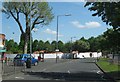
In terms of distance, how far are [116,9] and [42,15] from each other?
47.2 m

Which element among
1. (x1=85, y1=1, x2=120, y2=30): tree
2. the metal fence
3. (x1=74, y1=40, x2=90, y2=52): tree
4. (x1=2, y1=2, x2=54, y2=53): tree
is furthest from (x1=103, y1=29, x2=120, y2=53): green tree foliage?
(x1=74, y1=40, x2=90, y2=52): tree

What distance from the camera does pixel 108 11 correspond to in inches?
942

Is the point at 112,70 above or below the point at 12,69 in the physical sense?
below

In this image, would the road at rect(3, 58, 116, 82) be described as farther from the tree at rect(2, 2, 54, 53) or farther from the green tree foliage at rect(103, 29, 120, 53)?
the tree at rect(2, 2, 54, 53)

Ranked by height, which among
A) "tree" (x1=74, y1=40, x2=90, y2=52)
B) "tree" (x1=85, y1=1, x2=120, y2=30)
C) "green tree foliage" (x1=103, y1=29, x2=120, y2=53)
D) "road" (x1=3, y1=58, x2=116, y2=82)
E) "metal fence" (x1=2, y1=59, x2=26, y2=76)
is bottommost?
"road" (x1=3, y1=58, x2=116, y2=82)

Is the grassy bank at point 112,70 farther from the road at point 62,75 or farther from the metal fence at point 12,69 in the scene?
the metal fence at point 12,69

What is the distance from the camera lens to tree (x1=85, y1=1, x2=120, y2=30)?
76.0 ft

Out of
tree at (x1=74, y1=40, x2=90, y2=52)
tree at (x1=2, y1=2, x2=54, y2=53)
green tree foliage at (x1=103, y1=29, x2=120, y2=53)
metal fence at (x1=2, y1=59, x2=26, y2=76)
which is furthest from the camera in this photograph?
tree at (x1=74, y1=40, x2=90, y2=52)

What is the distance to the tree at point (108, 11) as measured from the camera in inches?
912

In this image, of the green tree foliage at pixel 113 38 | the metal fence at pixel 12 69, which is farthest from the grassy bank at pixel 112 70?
the metal fence at pixel 12 69

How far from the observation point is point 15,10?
66.9 metres

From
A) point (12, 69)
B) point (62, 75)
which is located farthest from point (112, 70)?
point (12, 69)

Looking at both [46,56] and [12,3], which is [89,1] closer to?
[12,3]

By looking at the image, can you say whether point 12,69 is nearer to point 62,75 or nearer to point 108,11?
point 62,75
